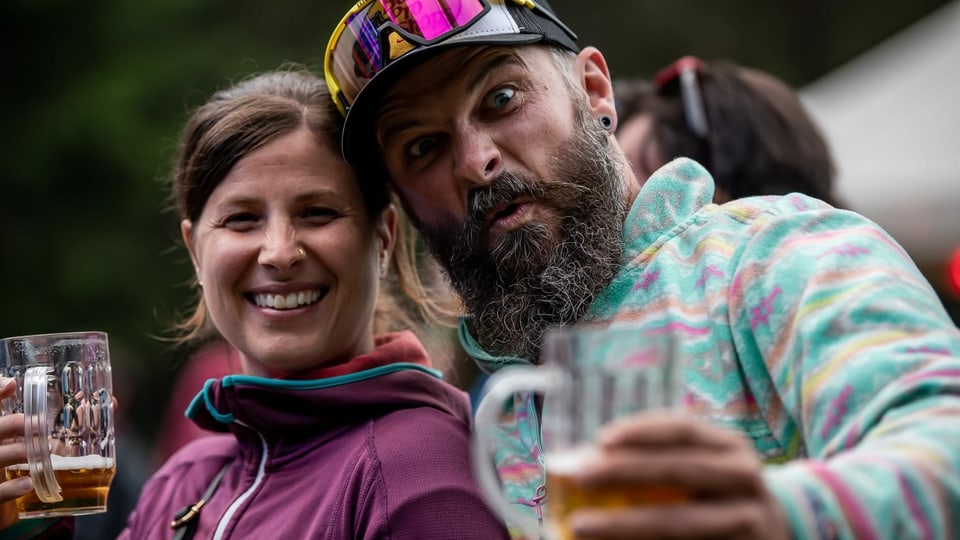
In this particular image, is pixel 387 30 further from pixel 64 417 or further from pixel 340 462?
pixel 64 417

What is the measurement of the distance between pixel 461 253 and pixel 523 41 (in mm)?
451

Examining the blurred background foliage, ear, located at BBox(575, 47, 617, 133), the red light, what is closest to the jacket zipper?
ear, located at BBox(575, 47, 617, 133)

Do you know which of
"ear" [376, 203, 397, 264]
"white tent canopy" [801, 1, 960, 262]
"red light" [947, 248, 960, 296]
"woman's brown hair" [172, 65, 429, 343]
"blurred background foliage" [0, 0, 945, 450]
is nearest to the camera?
"woman's brown hair" [172, 65, 429, 343]

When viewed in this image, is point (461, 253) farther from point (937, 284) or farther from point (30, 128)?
point (30, 128)

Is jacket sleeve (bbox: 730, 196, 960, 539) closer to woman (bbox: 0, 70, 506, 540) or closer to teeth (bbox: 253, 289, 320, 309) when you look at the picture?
woman (bbox: 0, 70, 506, 540)

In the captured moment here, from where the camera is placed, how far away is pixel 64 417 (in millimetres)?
2346

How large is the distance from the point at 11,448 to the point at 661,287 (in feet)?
4.48

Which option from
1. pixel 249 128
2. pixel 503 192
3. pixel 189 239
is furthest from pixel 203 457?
pixel 503 192

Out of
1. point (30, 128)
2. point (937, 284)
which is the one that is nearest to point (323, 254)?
point (937, 284)

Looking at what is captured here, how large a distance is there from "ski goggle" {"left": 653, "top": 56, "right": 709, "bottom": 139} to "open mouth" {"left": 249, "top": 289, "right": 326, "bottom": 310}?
2.03 m

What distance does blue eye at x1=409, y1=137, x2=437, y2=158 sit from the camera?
7.77 feet

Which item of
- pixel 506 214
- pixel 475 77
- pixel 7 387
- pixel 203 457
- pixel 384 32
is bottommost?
pixel 203 457

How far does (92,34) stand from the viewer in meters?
10.6

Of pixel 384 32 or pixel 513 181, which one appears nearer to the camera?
pixel 513 181
